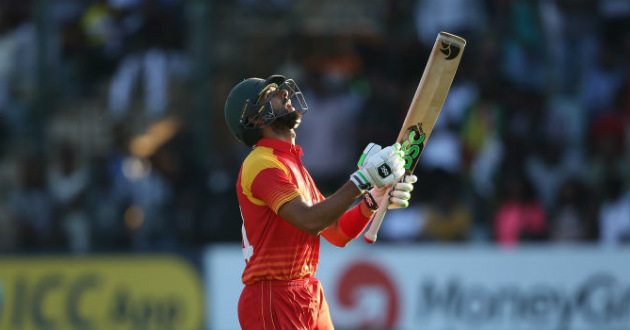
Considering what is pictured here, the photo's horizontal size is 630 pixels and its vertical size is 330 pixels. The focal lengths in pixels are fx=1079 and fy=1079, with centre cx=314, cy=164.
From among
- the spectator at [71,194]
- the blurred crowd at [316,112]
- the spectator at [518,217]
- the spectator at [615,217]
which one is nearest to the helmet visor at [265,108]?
the blurred crowd at [316,112]

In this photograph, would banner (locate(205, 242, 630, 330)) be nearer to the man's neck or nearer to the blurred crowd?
the blurred crowd

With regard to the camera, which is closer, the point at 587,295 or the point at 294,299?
the point at 294,299

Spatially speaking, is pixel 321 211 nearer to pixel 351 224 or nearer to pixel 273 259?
pixel 273 259

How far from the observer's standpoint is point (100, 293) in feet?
31.8

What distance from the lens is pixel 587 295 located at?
31.4ft

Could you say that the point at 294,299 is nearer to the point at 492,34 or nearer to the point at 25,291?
the point at 25,291

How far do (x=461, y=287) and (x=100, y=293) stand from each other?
3242mm

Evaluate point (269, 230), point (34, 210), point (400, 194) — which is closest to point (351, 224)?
point (400, 194)

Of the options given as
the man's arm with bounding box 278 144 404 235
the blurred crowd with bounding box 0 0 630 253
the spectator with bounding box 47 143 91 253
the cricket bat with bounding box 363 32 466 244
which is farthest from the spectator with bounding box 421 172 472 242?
the man's arm with bounding box 278 144 404 235

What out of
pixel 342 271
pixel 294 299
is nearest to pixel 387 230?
pixel 342 271

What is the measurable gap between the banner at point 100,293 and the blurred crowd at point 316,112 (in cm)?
25

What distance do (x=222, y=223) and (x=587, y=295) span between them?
334 cm

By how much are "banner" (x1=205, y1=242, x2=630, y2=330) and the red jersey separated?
4830 millimetres

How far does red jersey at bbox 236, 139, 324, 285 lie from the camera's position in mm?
4777
